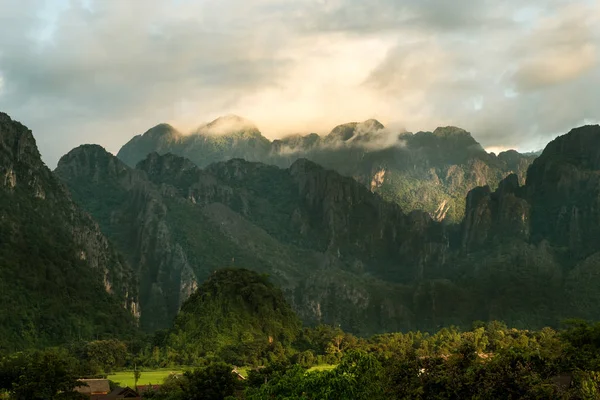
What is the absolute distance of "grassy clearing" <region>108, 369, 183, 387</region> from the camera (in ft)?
423

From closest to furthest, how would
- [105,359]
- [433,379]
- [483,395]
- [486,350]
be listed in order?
1. [483,395]
2. [433,379]
3. [105,359]
4. [486,350]

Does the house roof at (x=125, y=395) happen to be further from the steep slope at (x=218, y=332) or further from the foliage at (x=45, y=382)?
the steep slope at (x=218, y=332)

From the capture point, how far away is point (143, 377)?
138 m

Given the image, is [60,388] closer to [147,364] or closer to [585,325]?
[585,325]

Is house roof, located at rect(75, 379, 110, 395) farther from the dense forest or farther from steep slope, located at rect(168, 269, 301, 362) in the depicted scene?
steep slope, located at rect(168, 269, 301, 362)

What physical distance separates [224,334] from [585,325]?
130 meters

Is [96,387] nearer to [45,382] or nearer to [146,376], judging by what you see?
[146,376]

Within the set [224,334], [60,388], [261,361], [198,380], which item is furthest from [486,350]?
[60,388]

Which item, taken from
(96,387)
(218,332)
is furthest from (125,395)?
(218,332)

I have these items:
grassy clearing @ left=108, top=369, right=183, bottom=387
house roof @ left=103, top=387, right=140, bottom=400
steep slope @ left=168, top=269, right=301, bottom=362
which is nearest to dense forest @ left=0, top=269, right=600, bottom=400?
grassy clearing @ left=108, top=369, right=183, bottom=387

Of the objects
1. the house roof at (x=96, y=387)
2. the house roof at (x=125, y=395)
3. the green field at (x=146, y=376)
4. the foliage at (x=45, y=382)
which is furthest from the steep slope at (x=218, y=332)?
the foliage at (x=45, y=382)

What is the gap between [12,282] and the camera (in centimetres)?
19525

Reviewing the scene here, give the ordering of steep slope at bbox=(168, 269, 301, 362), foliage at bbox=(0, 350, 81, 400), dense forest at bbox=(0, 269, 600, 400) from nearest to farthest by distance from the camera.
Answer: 1. dense forest at bbox=(0, 269, 600, 400)
2. foliage at bbox=(0, 350, 81, 400)
3. steep slope at bbox=(168, 269, 301, 362)

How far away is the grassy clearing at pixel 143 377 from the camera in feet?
423
